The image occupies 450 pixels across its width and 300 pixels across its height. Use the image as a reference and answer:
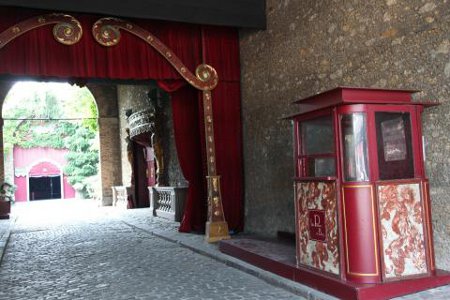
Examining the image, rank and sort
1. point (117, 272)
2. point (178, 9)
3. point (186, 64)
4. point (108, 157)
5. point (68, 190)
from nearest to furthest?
point (117, 272) → point (178, 9) → point (186, 64) → point (108, 157) → point (68, 190)

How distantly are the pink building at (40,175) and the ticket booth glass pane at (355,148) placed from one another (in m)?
29.3

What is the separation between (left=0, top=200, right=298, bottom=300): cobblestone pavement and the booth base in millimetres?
217

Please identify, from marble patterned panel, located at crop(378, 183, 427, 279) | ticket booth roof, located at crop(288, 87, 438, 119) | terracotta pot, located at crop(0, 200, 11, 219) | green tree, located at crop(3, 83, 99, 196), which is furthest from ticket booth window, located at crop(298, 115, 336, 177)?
green tree, located at crop(3, 83, 99, 196)

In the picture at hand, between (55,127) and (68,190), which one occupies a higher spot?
(55,127)

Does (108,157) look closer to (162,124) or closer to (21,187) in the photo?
(162,124)

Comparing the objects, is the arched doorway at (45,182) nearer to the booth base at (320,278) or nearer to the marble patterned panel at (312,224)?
the booth base at (320,278)

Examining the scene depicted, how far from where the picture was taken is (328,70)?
5.88m

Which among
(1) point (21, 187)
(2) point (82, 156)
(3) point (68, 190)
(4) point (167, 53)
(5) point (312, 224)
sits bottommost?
(5) point (312, 224)

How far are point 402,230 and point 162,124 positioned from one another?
905cm

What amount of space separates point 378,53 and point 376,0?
22.3 inches

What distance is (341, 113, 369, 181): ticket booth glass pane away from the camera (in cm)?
395

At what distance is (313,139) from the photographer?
14.9 ft

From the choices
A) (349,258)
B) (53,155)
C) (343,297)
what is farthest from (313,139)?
(53,155)

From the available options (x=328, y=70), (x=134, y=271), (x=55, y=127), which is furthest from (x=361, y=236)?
(x=55, y=127)
